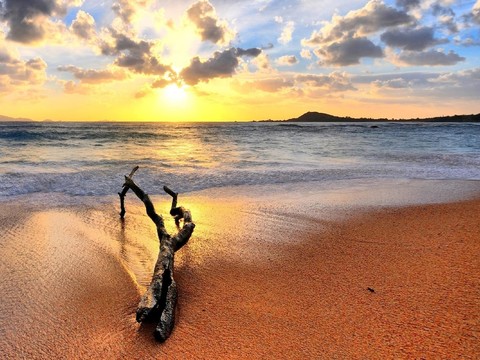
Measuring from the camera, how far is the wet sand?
122 inches

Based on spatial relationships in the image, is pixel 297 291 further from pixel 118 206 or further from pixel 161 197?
pixel 161 197

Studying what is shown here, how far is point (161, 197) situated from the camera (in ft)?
32.7

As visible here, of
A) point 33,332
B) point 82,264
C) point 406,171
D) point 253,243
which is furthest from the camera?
point 406,171

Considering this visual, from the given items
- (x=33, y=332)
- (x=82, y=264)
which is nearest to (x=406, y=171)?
(x=82, y=264)

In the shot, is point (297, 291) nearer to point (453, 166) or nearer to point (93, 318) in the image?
point (93, 318)

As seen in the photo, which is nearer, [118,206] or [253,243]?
[253,243]

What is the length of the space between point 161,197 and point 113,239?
401cm

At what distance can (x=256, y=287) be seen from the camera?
420cm

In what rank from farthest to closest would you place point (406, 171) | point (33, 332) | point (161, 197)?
point (406, 171)
point (161, 197)
point (33, 332)

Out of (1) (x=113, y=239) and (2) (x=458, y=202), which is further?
(2) (x=458, y=202)

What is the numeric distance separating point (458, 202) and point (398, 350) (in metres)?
7.07

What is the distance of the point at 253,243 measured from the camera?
5820mm

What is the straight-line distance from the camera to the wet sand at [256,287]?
3.09 metres

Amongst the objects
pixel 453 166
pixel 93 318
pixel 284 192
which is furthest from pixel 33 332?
pixel 453 166
